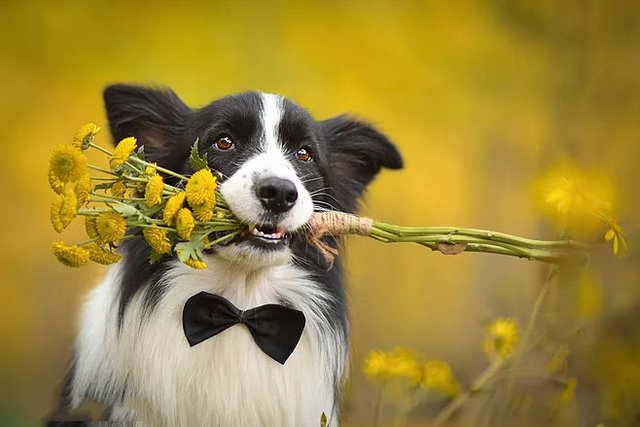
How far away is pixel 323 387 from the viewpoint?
69.0 inches

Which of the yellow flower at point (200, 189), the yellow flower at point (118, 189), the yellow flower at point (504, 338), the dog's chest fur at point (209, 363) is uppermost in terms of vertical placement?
the yellow flower at point (200, 189)

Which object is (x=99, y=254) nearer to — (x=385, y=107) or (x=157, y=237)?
(x=157, y=237)

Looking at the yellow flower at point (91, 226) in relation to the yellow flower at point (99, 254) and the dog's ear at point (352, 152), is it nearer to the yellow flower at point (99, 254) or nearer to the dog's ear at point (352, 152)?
the yellow flower at point (99, 254)

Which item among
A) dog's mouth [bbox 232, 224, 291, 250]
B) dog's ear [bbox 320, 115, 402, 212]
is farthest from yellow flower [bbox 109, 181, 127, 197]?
dog's ear [bbox 320, 115, 402, 212]

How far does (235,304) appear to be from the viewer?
169cm

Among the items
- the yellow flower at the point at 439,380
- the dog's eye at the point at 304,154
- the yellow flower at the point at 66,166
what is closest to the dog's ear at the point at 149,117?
the dog's eye at the point at 304,154

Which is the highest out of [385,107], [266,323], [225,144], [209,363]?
[385,107]

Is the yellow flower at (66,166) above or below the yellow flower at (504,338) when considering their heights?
above

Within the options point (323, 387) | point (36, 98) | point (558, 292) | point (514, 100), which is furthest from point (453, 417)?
point (36, 98)

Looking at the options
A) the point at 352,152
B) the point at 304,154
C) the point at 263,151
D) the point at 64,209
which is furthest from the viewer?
the point at 352,152

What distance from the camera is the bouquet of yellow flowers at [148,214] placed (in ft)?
4.59

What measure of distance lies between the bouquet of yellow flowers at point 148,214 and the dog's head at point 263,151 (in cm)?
6

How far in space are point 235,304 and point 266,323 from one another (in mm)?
82

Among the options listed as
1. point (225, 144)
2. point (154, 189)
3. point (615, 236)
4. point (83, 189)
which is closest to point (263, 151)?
point (225, 144)
